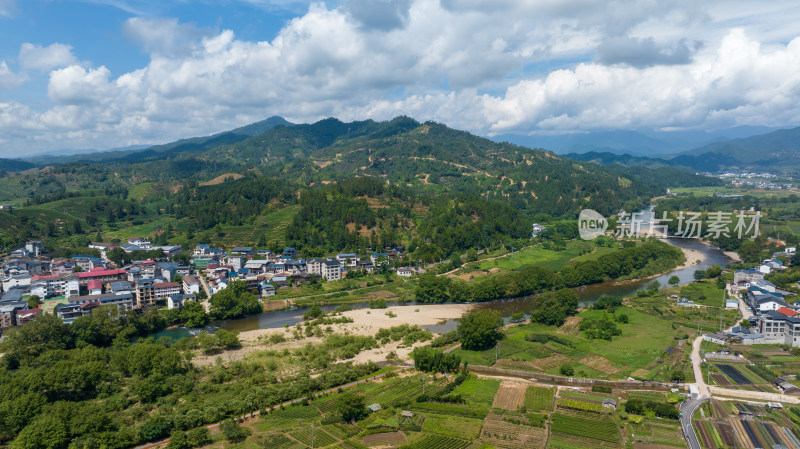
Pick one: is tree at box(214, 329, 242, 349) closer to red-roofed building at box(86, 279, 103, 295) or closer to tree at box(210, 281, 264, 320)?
tree at box(210, 281, 264, 320)

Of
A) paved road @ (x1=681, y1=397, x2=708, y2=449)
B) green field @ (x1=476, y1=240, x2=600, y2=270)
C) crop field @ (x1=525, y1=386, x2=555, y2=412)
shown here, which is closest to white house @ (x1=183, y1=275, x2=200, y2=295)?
green field @ (x1=476, y1=240, x2=600, y2=270)

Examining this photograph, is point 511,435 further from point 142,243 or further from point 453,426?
point 142,243

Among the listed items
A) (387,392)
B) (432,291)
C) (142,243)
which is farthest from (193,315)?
(142,243)

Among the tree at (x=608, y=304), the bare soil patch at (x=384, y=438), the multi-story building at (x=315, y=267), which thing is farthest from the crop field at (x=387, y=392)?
the multi-story building at (x=315, y=267)

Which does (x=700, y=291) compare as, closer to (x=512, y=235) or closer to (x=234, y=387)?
(x=512, y=235)

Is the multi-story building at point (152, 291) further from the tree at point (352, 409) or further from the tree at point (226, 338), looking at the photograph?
the tree at point (352, 409)

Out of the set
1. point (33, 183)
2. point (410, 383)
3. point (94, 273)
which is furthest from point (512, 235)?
point (33, 183)
